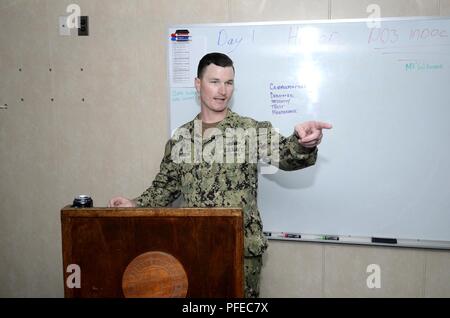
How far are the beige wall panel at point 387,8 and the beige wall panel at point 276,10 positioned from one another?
68mm

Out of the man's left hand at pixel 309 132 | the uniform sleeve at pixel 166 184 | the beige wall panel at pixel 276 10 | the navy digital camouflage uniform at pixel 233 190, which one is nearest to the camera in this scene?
the man's left hand at pixel 309 132

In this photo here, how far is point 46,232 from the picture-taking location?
2.30 metres

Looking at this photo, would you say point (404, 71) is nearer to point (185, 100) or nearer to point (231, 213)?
point (185, 100)

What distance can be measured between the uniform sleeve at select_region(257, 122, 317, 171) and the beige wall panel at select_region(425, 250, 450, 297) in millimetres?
1021

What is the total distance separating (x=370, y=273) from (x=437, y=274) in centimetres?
33

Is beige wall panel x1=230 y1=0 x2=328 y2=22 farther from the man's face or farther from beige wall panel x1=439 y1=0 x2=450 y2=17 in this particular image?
beige wall panel x1=439 y1=0 x2=450 y2=17

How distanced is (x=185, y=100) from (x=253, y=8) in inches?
23.3

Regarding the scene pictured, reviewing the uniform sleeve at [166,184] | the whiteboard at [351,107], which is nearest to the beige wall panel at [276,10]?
the whiteboard at [351,107]

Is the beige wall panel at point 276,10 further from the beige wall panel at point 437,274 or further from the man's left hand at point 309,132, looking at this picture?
the beige wall panel at point 437,274

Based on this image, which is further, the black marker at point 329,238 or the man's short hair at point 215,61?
the black marker at point 329,238

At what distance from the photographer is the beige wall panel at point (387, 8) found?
1.84 m

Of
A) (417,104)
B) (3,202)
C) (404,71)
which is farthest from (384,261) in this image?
(3,202)

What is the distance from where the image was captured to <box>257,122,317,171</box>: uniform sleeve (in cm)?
143

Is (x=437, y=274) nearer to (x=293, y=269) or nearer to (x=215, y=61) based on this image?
(x=293, y=269)
